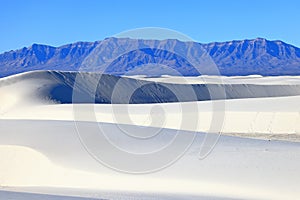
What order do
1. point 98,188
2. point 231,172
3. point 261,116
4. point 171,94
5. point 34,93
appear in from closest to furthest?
point 98,188, point 231,172, point 261,116, point 34,93, point 171,94

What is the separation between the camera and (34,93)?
39.7 meters

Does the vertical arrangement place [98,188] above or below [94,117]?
below

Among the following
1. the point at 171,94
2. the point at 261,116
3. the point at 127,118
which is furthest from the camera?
the point at 171,94

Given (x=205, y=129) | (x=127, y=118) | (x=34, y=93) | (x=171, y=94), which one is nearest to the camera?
(x=205, y=129)

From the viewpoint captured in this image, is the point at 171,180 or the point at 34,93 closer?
the point at 171,180

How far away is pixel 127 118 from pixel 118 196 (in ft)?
60.0

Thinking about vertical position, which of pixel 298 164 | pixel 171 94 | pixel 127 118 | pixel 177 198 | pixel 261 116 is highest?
pixel 171 94

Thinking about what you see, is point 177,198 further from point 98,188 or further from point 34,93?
point 34,93

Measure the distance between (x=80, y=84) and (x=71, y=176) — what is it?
1370 inches

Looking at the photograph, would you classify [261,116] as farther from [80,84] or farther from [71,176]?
[80,84]

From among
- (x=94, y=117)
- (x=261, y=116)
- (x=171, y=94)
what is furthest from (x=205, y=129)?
(x=171, y=94)

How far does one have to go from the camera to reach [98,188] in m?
11.3

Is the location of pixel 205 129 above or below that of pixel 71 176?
above

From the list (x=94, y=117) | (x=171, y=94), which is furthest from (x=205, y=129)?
(x=171, y=94)
